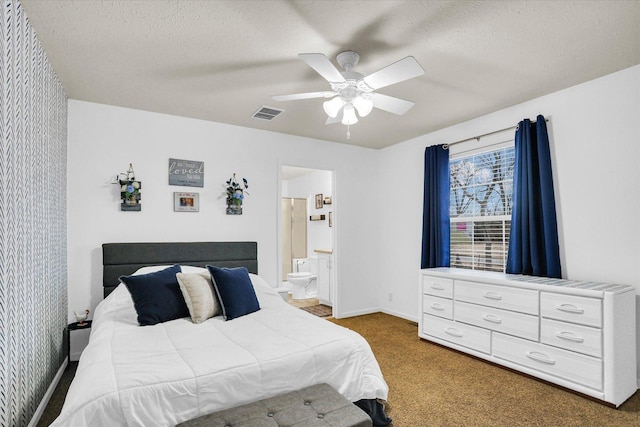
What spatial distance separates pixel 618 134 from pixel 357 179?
2.99 metres

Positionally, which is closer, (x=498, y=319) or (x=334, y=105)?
(x=334, y=105)

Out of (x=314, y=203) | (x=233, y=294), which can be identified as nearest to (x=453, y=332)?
(x=233, y=294)

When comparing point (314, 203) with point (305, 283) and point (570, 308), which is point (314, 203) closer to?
point (305, 283)

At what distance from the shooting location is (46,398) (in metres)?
2.46

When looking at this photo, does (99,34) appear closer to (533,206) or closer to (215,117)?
(215,117)

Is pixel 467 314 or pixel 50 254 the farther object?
pixel 467 314

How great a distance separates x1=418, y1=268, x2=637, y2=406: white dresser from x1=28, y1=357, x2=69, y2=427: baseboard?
3.46 metres

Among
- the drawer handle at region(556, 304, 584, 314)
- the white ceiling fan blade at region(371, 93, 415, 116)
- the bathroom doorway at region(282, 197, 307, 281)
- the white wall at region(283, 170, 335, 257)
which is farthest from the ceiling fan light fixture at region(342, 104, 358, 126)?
the bathroom doorway at region(282, 197, 307, 281)

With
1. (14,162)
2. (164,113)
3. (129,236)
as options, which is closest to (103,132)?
(164,113)

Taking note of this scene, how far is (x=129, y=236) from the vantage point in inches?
138

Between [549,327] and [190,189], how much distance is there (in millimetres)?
3688

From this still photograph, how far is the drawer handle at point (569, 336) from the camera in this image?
260cm

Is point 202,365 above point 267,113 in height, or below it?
below

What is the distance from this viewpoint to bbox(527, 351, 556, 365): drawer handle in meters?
2.75
